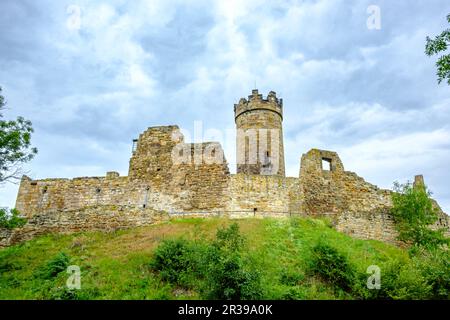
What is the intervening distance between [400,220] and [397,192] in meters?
2.39

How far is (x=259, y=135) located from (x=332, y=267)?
1876cm

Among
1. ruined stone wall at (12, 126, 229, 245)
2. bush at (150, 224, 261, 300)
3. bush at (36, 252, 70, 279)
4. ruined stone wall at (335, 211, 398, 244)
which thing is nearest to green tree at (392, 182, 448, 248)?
ruined stone wall at (335, 211, 398, 244)

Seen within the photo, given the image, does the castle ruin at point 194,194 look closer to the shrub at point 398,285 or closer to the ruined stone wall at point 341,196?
the ruined stone wall at point 341,196

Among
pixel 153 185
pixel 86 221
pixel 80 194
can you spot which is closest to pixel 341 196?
pixel 153 185

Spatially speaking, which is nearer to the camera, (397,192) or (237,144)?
(397,192)

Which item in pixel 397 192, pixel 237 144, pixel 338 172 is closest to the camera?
pixel 397 192

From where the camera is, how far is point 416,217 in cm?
2533

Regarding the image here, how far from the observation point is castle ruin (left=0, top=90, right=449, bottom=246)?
914 inches

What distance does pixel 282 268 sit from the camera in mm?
16078

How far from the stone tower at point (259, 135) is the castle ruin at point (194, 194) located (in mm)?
136

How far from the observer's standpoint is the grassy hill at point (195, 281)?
47.1 feet
